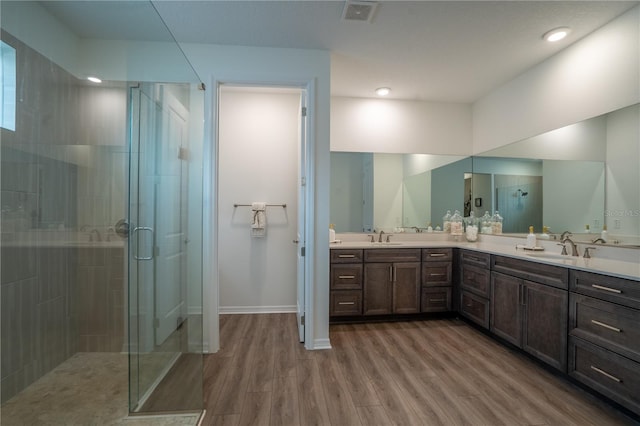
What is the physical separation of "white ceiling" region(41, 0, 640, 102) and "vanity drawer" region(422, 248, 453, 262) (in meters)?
1.89

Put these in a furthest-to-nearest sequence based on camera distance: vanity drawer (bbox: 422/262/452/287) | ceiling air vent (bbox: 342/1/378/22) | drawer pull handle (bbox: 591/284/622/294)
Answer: vanity drawer (bbox: 422/262/452/287)
ceiling air vent (bbox: 342/1/378/22)
drawer pull handle (bbox: 591/284/622/294)

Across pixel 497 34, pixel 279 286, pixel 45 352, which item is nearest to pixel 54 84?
pixel 45 352

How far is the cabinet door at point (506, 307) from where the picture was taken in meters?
2.30

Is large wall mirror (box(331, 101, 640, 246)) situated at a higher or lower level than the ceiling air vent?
lower

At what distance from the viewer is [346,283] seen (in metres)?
2.91

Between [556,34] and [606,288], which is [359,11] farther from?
[606,288]

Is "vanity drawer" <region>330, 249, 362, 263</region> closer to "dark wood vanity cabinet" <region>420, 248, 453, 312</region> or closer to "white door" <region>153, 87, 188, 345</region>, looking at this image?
"dark wood vanity cabinet" <region>420, 248, 453, 312</region>

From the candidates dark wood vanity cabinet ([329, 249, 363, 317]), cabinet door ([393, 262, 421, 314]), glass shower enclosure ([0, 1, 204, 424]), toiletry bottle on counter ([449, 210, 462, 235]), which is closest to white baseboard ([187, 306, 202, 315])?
glass shower enclosure ([0, 1, 204, 424])

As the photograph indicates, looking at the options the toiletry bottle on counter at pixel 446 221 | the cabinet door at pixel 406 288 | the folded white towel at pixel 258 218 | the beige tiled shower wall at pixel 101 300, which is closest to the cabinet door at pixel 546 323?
the cabinet door at pixel 406 288

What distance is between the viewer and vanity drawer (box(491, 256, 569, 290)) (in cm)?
195

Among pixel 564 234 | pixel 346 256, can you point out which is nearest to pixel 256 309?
pixel 346 256

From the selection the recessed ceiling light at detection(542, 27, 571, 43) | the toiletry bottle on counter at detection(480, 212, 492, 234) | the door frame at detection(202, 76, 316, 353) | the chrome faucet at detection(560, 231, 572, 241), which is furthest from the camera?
the toiletry bottle on counter at detection(480, 212, 492, 234)

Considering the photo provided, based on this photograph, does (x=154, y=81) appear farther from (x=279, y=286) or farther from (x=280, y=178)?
(x=279, y=286)

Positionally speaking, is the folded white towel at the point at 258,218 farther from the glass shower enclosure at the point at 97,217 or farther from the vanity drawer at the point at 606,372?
the vanity drawer at the point at 606,372
